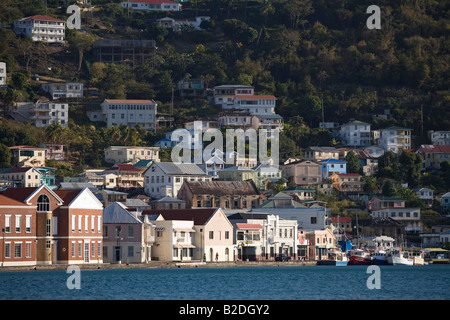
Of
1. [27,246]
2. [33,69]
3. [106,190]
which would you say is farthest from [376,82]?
[27,246]

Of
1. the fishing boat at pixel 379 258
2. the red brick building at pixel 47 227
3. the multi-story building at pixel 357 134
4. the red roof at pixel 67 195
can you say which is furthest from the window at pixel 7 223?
the multi-story building at pixel 357 134

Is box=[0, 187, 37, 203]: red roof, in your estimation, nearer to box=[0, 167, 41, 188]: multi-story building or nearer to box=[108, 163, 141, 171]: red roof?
box=[0, 167, 41, 188]: multi-story building

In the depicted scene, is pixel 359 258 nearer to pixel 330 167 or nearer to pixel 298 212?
pixel 298 212

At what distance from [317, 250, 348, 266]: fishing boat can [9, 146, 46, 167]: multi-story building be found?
42.8 meters

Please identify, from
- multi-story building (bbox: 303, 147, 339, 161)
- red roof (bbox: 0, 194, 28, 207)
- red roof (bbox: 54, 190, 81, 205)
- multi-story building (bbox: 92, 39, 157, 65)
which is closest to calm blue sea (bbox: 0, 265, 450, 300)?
red roof (bbox: 0, 194, 28, 207)

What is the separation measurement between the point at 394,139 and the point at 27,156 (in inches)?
2110

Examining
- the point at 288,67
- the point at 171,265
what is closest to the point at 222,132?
the point at 288,67

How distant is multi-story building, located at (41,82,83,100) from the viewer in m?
165

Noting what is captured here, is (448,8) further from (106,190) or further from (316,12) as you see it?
(106,190)

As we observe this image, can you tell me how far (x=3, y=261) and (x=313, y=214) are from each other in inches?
1752

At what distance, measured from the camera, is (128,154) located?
14875cm

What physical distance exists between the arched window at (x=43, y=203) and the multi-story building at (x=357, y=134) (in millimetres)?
86967

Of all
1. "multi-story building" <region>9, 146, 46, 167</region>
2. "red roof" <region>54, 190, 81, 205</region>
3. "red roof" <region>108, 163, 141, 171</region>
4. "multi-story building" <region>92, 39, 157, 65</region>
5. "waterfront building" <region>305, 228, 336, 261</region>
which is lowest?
"waterfront building" <region>305, 228, 336, 261</region>
